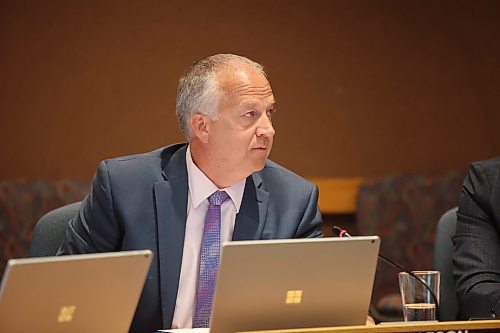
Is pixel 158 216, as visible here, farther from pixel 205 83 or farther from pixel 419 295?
pixel 419 295

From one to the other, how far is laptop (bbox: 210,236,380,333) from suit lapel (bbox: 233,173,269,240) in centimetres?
66

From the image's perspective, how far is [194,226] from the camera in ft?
9.58

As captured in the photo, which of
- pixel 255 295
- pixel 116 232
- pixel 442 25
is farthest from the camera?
pixel 442 25

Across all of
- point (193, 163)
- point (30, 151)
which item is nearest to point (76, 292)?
point (193, 163)

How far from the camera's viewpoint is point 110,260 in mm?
2057

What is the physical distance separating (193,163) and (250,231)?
31 cm

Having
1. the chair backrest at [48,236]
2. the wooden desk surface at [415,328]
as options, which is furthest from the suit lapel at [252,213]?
the wooden desk surface at [415,328]

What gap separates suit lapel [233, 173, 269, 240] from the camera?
2.92 m

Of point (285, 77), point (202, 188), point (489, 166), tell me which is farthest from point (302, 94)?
point (202, 188)

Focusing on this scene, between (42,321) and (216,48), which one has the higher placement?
(216,48)

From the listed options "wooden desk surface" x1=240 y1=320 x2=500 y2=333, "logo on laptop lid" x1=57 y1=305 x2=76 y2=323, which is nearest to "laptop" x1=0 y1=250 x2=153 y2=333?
"logo on laptop lid" x1=57 y1=305 x2=76 y2=323

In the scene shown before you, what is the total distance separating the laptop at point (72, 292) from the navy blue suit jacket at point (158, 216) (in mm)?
627

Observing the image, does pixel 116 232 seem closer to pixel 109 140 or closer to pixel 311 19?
pixel 109 140

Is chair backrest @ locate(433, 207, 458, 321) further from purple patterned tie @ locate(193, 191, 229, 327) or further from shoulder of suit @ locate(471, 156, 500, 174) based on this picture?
purple patterned tie @ locate(193, 191, 229, 327)
